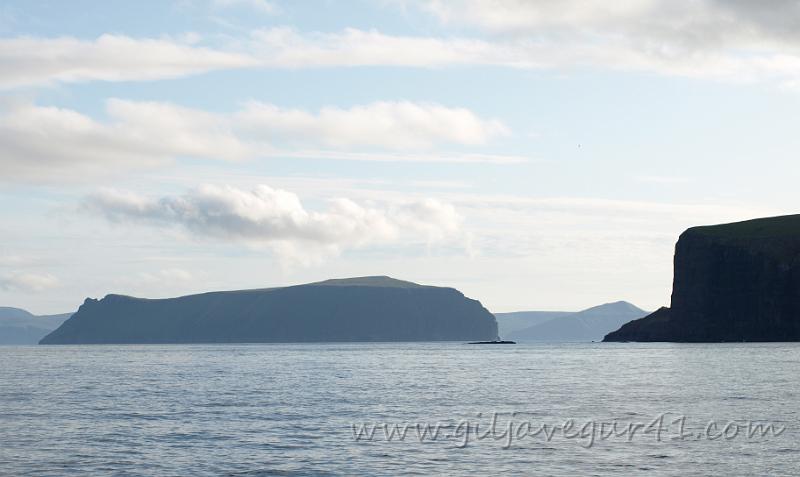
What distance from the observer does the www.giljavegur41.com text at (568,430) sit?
50500mm

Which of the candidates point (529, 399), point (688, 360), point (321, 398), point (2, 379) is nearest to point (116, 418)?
point (321, 398)

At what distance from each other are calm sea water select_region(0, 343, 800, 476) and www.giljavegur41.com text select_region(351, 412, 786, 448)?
250mm

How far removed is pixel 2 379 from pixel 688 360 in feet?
312

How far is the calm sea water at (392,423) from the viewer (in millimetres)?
43094

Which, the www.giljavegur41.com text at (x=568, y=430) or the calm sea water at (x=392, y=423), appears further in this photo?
the www.giljavegur41.com text at (x=568, y=430)

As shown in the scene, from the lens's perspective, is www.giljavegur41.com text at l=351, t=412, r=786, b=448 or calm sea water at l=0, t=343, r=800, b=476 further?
www.giljavegur41.com text at l=351, t=412, r=786, b=448

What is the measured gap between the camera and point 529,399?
74750mm

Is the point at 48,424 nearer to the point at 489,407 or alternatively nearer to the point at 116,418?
the point at 116,418

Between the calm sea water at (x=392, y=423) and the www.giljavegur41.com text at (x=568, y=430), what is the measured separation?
0.25 metres

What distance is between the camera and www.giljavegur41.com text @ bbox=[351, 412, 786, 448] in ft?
166

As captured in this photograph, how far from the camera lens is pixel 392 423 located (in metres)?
59.0

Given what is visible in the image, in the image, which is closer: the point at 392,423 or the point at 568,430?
the point at 568,430

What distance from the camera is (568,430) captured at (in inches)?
2121

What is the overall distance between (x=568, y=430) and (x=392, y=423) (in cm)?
1142
